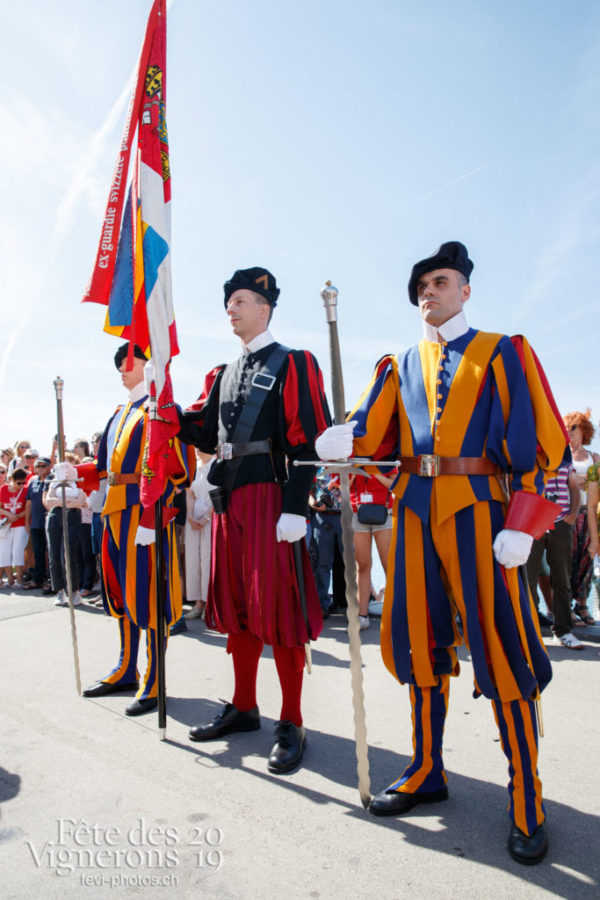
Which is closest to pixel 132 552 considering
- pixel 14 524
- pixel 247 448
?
pixel 247 448

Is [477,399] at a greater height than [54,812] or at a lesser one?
greater

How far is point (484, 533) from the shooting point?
83.7 inches

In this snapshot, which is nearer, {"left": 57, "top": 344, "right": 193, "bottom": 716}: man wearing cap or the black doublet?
the black doublet

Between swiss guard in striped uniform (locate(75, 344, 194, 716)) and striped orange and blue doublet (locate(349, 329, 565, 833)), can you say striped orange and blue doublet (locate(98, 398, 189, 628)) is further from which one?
striped orange and blue doublet (locate(349, 329, 565, 833))

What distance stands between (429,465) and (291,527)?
69 cm

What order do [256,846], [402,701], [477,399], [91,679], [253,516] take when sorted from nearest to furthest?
[256,846]
[477,399]
[253,516]
[402,701]
[91,679]

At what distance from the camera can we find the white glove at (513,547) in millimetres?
2008

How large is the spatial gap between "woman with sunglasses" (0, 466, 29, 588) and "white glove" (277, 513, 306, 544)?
7.09 metres

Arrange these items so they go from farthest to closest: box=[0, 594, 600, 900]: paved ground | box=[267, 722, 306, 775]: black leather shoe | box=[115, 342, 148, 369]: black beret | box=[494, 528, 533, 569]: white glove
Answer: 1. box=[115, 342, 148, 369]: black beret
2. box=[267, 722, 306, 775]: black leather shoe
3. box=[494, 528, 533, 569]: white glove
4. box=[0, 594, 600, 900]: paved ground

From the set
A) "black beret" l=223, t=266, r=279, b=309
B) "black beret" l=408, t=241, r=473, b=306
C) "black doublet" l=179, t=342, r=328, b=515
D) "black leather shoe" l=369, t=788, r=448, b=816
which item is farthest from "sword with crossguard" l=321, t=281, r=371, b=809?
"black beret" l=223, t=266, r=279, b=309

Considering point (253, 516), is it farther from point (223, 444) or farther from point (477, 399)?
point (477, 399)

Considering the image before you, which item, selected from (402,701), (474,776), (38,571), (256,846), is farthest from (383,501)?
(38,571)

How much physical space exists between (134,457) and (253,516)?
102 centimetres

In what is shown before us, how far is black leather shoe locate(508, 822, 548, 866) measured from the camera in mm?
1898
